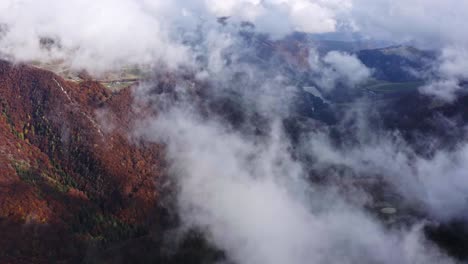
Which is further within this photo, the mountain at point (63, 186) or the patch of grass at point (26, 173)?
the patch of grass at point (26, 173)

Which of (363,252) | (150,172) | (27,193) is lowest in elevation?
(27,193)

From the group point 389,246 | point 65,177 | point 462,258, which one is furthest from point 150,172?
point 462,258

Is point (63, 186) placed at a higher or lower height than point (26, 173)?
higher

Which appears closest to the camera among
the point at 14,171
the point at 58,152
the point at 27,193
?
the point at 27,193

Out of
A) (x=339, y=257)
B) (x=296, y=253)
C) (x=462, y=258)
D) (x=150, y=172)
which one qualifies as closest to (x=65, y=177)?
(x=150, y=172)

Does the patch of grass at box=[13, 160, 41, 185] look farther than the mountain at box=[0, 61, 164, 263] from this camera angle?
Yes

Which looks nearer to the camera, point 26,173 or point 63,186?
point 26,173

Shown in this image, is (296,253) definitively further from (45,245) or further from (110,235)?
(45,245)

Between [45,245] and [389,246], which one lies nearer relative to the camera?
[45,245]

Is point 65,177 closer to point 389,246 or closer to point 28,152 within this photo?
point 28,152

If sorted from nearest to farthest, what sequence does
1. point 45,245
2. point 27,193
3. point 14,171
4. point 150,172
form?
point 45,245, point 27,193, point 14,171, point 150,172

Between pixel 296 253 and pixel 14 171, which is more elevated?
pixel 296 253
